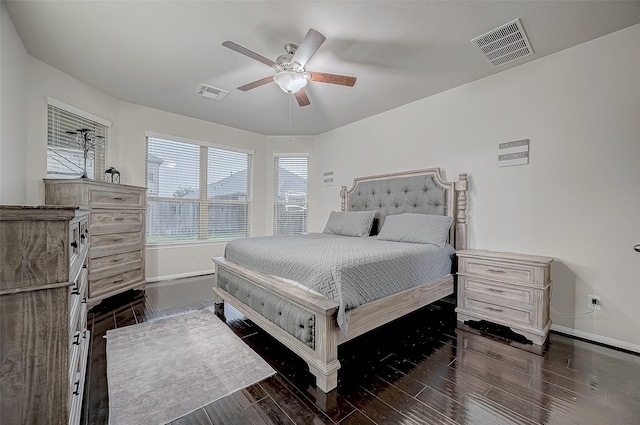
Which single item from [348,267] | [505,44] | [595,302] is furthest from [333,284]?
[505,44]

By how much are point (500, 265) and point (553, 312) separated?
27.5 inches

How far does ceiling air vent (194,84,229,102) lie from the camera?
3203 mm

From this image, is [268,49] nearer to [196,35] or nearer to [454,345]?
[196,35]

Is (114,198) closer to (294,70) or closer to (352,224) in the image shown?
(294,70)

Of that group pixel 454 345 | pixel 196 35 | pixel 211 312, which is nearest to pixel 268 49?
pixel 196 35

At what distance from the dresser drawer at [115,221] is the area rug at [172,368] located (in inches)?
48.3

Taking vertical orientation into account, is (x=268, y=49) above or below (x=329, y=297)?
above

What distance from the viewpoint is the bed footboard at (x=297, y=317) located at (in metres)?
1.62

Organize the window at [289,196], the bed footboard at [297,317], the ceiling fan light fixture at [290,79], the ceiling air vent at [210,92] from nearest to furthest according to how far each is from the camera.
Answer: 1. the bed footboard at [297,317]
2. the ceiling fan light fixture at [290,79]
3. the ceiling air vent at [210,92]
4. the window at [289,196]

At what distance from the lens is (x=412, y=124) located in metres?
3.59

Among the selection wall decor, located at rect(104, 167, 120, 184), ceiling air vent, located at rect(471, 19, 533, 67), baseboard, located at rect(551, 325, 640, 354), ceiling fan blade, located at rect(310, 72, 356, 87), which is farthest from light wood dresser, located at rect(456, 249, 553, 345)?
wall decor, located at rect(104, 167, 120, 184)

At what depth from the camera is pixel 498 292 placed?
2.43 m

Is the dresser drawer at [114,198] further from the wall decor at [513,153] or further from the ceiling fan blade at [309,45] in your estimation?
the wall decor at [513,153]

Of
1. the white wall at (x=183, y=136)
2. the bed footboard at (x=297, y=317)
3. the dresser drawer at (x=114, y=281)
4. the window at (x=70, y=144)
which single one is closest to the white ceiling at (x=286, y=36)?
the window at (x=70, y=144)
